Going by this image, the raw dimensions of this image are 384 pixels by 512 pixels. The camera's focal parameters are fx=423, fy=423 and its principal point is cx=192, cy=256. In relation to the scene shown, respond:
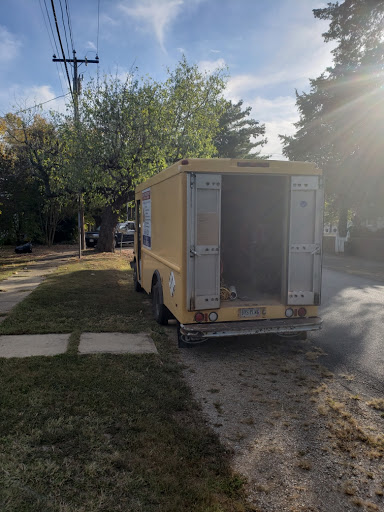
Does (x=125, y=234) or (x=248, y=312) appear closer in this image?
(x=248, y=312)

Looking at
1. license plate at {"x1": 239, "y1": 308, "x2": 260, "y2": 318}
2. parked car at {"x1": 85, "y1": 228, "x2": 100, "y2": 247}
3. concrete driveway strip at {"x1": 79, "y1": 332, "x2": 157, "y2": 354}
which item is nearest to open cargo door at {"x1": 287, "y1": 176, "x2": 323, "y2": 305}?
license plate at {"x1": 239, "y1": 308, "x2": 260, "y2": 318}

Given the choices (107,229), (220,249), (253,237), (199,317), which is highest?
(253,237)

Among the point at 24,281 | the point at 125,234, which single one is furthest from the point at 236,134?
the point at 24,281

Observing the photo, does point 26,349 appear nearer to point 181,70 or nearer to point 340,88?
point 181,70

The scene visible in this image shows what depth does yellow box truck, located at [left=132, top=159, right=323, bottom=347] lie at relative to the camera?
544 centimetres

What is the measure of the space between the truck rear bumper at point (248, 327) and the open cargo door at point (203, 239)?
273 mm

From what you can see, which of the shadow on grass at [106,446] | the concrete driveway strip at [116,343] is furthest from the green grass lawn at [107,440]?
the concrete driveway strip at [116,343]

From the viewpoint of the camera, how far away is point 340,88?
69.2 ft

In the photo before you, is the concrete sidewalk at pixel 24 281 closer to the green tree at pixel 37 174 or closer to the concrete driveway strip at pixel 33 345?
the concrete driveway strip at pixel 33 345

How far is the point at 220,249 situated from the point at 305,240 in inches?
47.9

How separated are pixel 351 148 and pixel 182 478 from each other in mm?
21708

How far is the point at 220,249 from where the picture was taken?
6234mm

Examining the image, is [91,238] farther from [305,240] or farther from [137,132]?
[305,240]

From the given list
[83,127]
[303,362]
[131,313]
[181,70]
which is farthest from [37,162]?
[303,362]
